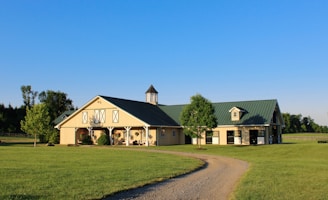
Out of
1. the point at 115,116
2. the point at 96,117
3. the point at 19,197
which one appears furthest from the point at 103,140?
the point at 19,197

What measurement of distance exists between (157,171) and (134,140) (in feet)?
102

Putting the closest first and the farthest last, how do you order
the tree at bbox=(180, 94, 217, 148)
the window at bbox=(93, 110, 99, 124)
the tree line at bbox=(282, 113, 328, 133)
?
the tree at bbox=(180, 94, 217, 148) < the window at bbox=(93, 110, 99, 124) < the tree line at bbox=(282, 113, 328, 133)

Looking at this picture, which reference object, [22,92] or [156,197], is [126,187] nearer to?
[156,197]

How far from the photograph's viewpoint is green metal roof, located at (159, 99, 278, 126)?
147ft

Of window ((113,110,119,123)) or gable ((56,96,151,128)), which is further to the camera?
window ((113,110,119,123))

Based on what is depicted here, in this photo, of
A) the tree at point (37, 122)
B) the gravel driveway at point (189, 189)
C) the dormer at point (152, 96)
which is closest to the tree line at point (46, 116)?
the tree at point (37, 122)

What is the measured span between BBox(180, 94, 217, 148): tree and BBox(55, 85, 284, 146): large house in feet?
6.95

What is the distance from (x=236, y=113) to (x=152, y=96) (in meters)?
15.0

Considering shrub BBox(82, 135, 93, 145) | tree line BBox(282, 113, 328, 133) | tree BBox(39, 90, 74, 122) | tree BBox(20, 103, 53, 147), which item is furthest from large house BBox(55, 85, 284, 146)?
tree line BBox(282, 113, 328, 133)

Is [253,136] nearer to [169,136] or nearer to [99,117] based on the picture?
[169,136]

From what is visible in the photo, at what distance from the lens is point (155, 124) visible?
4381 cm

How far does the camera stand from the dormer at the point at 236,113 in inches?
1818

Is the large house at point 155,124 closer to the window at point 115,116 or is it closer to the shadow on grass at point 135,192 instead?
the window at point 115,116

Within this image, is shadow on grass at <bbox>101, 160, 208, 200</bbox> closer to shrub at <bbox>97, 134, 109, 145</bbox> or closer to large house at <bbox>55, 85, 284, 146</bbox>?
large house at <bbox>55, 85, 284, 146</bbox>
